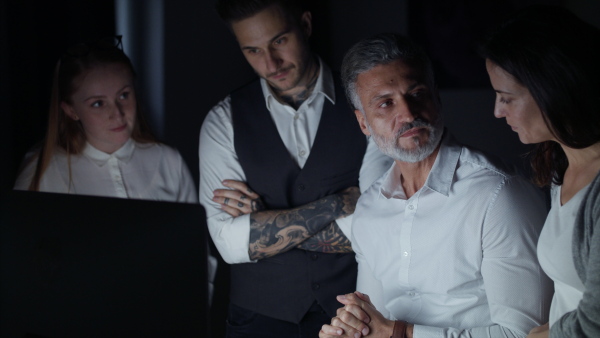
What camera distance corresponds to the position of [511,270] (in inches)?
57.1

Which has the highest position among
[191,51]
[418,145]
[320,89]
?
[191,51]

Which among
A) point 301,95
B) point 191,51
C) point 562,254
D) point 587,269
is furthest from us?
point 191,51

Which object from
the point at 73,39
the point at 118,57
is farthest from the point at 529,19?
Answer: the point at 73,39

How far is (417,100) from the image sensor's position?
1.77 metres

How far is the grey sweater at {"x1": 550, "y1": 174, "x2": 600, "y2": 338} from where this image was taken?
1.07 meters

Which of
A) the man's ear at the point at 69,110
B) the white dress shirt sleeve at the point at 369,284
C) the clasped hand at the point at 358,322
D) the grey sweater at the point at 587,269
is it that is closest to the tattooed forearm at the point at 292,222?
the white dress shirt sleeve at the point at 369,284

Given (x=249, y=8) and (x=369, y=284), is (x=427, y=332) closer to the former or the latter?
(x=369, y=284)

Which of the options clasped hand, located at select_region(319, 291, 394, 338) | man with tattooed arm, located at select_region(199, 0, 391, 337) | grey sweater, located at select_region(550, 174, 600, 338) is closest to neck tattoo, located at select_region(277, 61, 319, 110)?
man with tattooed arm, located at select_region(199, 0, 391, 337)

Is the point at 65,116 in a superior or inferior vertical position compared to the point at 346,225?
superior

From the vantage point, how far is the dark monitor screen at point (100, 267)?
1042mm

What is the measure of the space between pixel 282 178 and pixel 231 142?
246mm

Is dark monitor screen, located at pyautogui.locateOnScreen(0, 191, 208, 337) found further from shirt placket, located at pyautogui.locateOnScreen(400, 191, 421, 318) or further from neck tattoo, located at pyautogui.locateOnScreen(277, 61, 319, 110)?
neck tattoo, located at pyautogui.locateOnScreen(277, 61, 319, 110)

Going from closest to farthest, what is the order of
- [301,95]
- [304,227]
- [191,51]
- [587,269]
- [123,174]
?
[587,269], [304,227], [301,95], [123,174], [191,51]

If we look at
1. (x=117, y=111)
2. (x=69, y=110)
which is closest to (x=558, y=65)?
(x=117, y=111)
